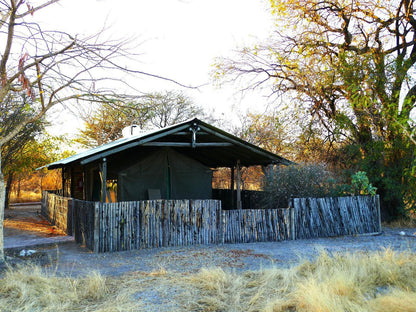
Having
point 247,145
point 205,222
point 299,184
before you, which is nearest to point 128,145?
point 205,222

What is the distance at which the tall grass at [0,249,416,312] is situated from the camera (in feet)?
14.8

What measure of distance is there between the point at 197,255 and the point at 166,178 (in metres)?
5.25

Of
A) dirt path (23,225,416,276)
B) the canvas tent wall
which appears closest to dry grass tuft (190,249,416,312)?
dirt path (23,225,416,276)

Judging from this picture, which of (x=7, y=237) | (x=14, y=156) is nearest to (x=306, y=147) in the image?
(x=7, y=237)

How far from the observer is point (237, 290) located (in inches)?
213

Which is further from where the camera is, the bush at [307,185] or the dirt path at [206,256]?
the bush at [307,185]

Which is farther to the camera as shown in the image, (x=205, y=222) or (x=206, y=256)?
(x=205, y=222)

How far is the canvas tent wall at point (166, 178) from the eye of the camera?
1233 cm

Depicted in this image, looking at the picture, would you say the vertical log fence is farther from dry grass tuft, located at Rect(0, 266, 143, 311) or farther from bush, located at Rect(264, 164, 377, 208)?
dry grass tuft, located at Rect(0, 266, 143, 311)

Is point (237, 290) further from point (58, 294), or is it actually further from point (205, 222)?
point (205, 222)

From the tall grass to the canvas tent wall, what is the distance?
5.98 meters

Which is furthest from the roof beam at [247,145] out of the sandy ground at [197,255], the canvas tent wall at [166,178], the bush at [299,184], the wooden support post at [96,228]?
the wooden support post at [96,228]

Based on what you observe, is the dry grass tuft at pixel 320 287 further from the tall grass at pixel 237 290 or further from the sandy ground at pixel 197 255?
the sandy ground at pixel 197 255

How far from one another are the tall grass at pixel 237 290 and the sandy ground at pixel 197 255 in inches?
29.5
